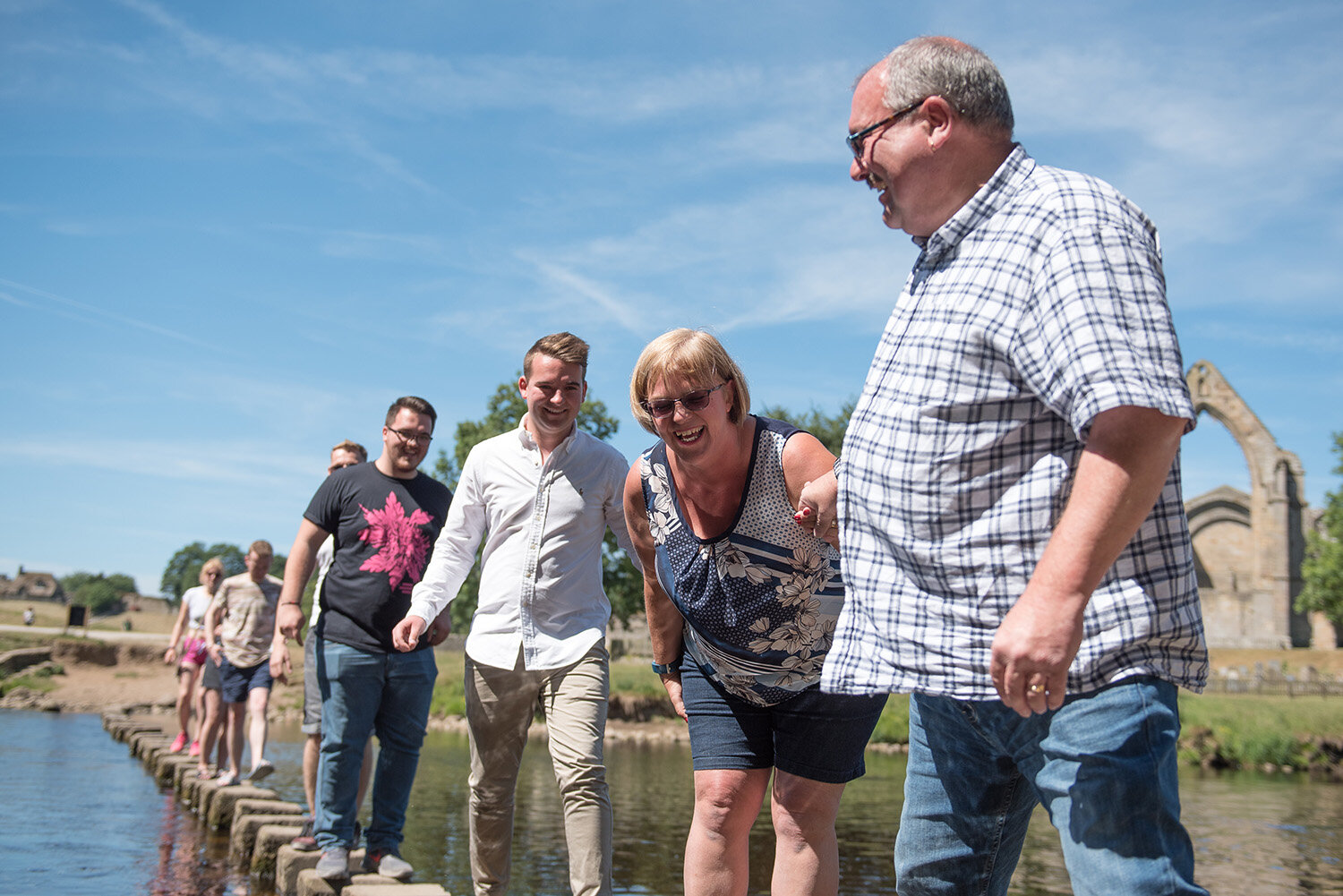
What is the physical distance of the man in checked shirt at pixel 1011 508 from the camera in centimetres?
209

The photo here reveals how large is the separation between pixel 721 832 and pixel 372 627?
119 inches

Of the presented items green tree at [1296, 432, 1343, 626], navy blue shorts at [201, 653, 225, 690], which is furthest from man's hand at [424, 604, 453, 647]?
green tree at [1296, 432, 1343, 626]

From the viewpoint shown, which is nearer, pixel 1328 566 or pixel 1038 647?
pixel 1038 647

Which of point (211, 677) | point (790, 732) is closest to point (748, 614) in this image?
point (790, 732)

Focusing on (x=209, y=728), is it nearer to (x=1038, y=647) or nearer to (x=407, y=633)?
(x=407, y=633)

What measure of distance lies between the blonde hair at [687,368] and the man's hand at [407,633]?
199cm

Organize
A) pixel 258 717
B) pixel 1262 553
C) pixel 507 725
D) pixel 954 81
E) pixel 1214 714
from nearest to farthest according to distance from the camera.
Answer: pixel 954 81
pixel 507 725
pixel 258 717
pixel 1214 714
pixel 1262 553

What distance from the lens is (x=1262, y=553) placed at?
4950cm

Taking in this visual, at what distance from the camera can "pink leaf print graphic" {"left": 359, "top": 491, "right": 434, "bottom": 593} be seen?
20.6ft

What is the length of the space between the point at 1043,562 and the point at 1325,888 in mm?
8312

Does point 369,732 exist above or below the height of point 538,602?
below

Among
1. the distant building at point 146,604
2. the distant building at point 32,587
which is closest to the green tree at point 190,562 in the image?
the distant building at point 32,587

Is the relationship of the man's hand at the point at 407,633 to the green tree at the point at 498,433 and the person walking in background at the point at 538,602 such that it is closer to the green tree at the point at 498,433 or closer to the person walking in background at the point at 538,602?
the person walking in background at the point at 538,602

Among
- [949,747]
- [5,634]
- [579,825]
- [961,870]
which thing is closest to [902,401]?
[949,747]
